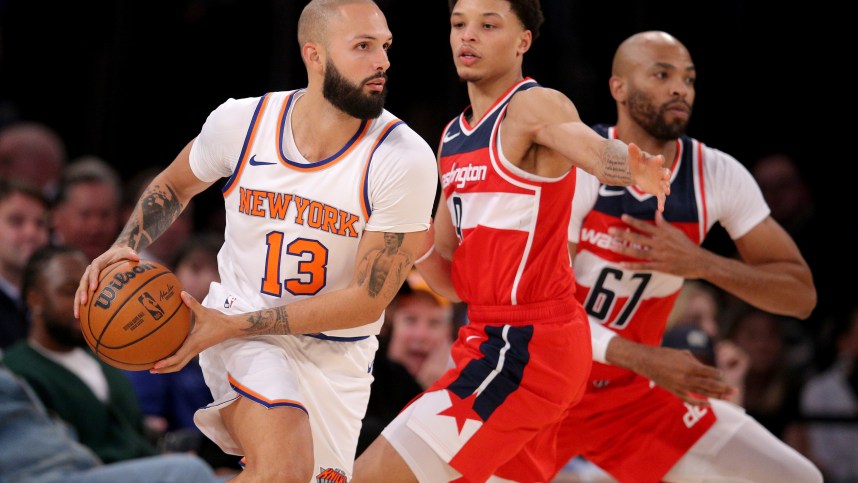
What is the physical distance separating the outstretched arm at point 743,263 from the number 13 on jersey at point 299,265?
133cm

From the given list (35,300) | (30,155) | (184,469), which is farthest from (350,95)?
(30,155)

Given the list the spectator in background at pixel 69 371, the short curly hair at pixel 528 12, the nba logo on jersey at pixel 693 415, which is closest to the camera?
the short curly hair at pixel 528 12

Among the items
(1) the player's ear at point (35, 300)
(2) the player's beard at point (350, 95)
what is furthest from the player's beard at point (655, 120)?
(1) the player's ear at point (35, 300)

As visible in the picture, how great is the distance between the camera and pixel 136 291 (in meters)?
3.92

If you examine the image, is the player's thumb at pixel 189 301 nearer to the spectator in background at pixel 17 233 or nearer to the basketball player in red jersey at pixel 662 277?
the basketball player in red jersey at pixel 662 277

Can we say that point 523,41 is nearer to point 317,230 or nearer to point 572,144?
point 572,144

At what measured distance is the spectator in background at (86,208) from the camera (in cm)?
814

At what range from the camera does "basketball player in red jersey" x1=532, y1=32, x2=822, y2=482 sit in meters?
4.78

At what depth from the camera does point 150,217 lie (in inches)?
172

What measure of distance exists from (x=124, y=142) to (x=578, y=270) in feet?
18.9

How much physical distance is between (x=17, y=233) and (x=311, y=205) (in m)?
3.87

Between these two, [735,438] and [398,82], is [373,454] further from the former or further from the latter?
[398,82]

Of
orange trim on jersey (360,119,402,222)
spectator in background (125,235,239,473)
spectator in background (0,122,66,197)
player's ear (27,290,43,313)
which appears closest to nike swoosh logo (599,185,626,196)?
orange trim on jersey (360,119,402,222)

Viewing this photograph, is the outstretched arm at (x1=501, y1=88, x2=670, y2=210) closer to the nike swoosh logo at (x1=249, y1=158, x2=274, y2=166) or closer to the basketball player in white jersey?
the basketball player in white jersey
